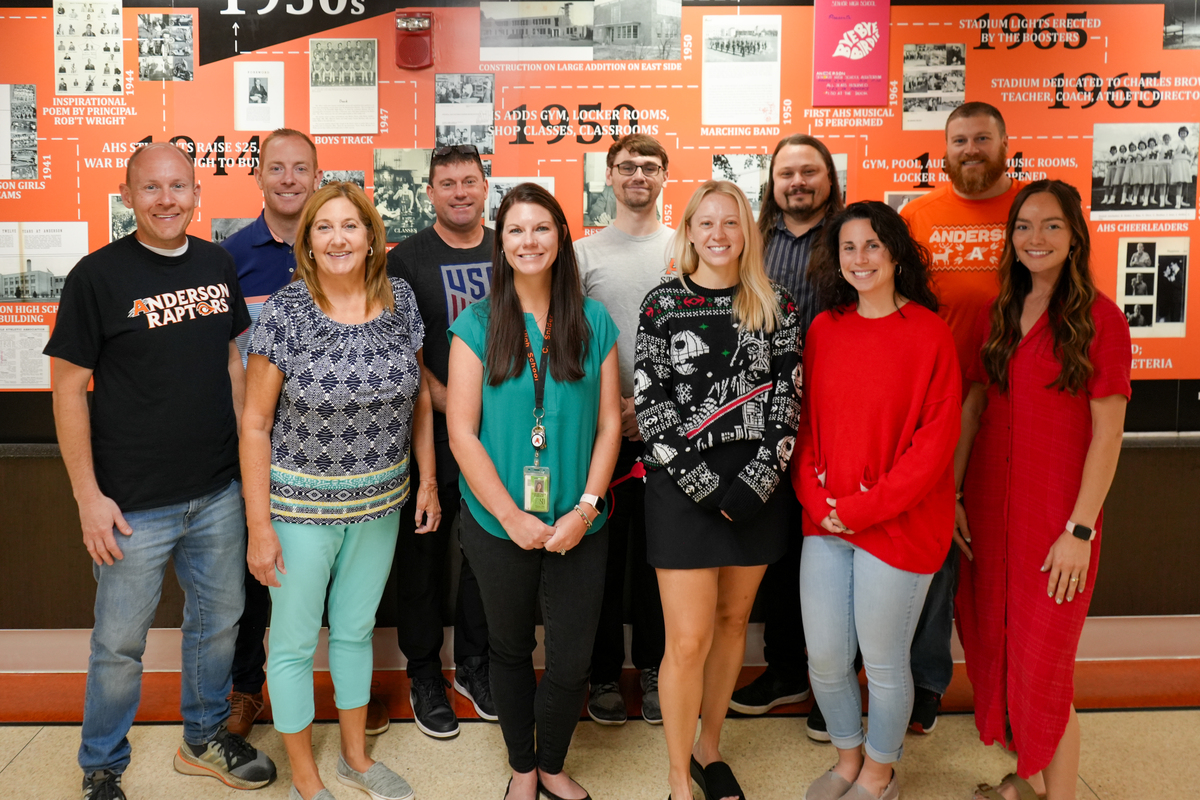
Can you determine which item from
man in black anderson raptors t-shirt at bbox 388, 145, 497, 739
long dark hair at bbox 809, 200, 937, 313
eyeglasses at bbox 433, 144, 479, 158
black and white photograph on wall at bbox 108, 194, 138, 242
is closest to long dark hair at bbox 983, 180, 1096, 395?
long dark hair at bbox 809, 200, 937, 313

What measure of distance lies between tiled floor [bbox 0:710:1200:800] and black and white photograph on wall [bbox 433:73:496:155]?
238 centimetres

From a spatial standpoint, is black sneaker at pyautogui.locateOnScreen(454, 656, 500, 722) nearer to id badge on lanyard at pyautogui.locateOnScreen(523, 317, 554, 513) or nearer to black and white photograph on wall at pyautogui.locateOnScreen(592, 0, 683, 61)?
id badge on lanyard at pyautogui.locateOnScreen(523, 317, 554, 513)

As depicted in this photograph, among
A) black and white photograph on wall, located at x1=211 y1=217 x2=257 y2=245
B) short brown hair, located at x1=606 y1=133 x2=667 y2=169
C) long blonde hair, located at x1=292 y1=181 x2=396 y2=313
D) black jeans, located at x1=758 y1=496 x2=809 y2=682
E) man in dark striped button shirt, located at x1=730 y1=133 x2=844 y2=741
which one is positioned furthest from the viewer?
black and white photograph on wall, located at x1=211 y1=217 x2=257 y2=245

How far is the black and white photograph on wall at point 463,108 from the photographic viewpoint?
319 centimetres

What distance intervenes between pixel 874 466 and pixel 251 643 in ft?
7.59

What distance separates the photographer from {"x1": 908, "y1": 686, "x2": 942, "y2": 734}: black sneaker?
2.77 metres

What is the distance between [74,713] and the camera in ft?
9.55

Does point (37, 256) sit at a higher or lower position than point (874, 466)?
higher

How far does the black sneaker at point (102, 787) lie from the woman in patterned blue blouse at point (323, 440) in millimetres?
579

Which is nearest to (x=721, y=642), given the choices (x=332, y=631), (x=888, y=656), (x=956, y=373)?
(x=888, y=656)

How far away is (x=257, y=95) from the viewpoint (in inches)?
126

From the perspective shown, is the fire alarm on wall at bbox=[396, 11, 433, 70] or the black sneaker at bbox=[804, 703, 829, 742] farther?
the fire alarm on wall at bbox=[396, 11, 433, 70]

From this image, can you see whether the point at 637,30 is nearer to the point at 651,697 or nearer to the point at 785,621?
the point at 785,621

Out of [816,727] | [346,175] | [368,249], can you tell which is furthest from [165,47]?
[816,727]
